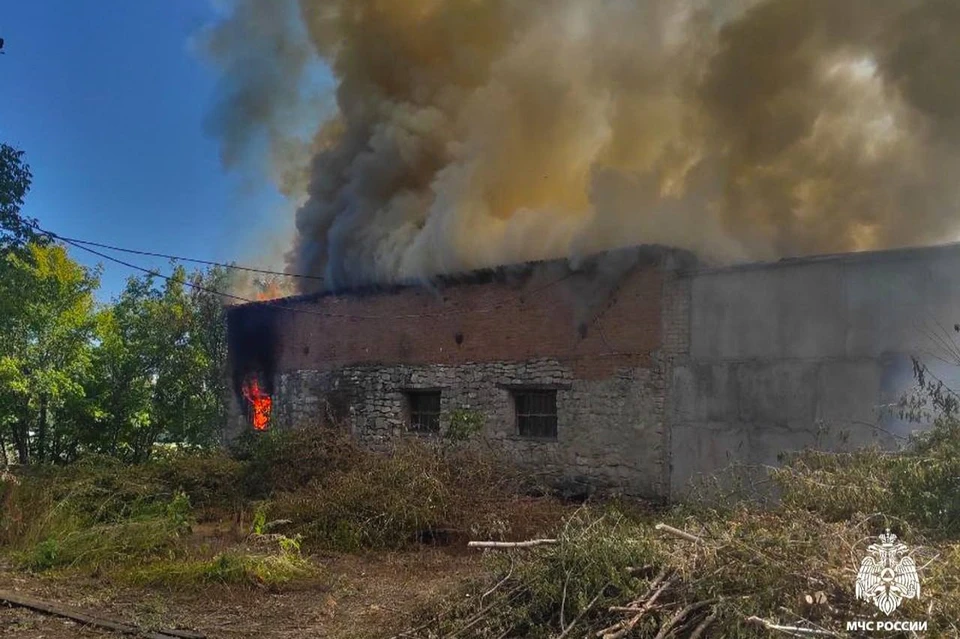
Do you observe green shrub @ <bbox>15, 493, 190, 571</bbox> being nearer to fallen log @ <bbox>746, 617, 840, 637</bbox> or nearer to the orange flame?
fallen log @ <bbox>746, 617, 840, 637</bbox>

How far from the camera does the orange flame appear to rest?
61.1 feet

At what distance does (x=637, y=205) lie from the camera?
12.8 meters

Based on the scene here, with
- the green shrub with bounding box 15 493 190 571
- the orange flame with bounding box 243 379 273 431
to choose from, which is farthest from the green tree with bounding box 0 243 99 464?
Answer: the green shrub with bounding box 15 493 190 571

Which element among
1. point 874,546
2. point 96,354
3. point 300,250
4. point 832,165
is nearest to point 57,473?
point 96,354

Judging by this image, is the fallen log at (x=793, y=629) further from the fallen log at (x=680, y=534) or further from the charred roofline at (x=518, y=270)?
the charred roofline at (x=518, y=270)

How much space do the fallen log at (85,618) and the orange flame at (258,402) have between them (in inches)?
433

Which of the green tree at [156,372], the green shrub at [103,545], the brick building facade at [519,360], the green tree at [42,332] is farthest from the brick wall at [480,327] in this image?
the green shrub at [103,545]

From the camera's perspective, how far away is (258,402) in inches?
742

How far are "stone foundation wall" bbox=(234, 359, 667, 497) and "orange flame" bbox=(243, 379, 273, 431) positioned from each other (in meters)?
2.04

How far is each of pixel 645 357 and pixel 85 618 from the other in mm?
8053

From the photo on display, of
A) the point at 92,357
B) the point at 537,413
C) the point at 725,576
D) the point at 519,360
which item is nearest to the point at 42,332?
the point at 92,357

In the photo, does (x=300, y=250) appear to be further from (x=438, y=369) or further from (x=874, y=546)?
(x=874, y=546)

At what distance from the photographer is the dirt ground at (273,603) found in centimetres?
648

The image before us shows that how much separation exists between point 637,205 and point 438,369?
4867 millimetres
